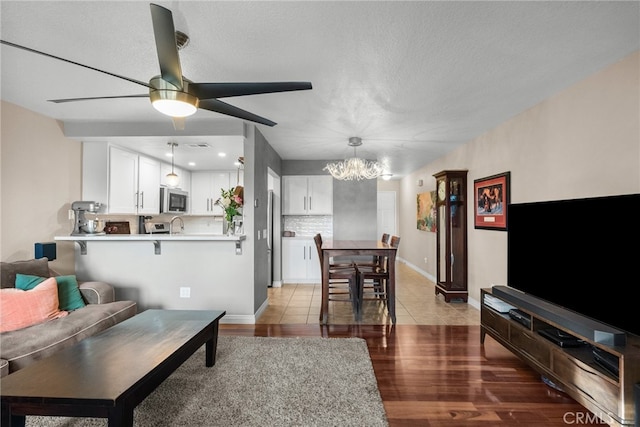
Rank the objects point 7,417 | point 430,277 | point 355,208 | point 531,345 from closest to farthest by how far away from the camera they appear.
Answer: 1. point 7,417
2. point 531,345
3. point 355,208
4. point 430,277

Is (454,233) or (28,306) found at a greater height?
(454,233)

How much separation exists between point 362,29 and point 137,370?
2.33 meters

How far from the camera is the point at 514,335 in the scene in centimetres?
250

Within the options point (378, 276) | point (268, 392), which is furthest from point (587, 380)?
point (378, 276)

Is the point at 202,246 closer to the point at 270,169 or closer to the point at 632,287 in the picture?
the point at 270,169

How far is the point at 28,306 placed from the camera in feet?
7.89

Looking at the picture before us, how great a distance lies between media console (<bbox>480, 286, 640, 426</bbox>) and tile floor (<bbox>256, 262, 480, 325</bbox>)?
1210 millimetres

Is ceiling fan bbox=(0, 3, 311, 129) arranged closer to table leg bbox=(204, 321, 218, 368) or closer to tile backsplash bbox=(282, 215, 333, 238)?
table leg bbox=(204, 321, 218, 368)

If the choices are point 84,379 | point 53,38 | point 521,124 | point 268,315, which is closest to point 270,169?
point 268,315

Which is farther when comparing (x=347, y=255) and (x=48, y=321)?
(x=347, y=255)

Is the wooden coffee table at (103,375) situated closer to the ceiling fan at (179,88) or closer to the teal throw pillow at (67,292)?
the teal throw pillow at (67,292)

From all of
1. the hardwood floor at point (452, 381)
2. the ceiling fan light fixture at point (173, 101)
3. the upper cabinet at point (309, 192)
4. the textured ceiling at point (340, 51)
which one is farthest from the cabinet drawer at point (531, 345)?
the upper cabinet at point (309, 192)

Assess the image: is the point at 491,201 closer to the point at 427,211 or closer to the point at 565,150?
the point at 565,150

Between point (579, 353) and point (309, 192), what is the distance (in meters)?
4.54
